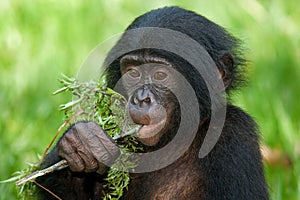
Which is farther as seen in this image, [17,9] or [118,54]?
[17,9]

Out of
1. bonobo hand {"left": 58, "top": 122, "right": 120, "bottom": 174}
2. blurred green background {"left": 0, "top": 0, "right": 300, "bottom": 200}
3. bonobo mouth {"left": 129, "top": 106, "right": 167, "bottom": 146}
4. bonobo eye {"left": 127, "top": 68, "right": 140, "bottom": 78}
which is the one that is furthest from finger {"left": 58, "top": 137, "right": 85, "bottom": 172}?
blurred green background {"left": 0, "top": 0, "right": 300, "bottom": 200}

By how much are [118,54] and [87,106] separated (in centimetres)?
57

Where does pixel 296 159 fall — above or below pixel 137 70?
below

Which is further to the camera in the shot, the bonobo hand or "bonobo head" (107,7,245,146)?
"bonobo head" (107,7,245,146)

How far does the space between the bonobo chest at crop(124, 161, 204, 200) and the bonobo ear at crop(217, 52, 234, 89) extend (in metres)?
0.79

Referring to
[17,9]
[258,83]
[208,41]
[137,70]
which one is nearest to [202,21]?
[208,41]

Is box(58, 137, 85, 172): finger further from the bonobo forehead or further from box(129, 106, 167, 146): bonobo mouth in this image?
the bonobo forehead

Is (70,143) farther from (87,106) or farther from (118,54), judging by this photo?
(118,54)

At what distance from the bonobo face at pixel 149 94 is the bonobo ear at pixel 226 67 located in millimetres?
500

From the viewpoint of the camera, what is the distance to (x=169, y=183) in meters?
7.74

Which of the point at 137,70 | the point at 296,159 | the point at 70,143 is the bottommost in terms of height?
the point at 296,159

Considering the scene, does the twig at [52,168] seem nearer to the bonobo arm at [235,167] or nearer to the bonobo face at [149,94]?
the bonobo face at [149,94]

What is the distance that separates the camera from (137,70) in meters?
7.67

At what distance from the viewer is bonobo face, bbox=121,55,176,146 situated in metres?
7.18
